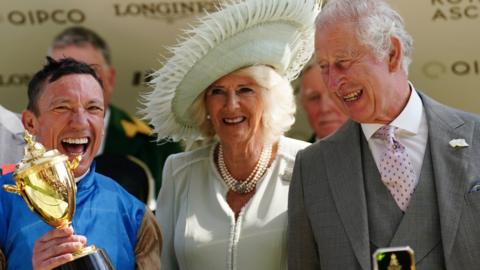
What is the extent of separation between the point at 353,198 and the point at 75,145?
82cm

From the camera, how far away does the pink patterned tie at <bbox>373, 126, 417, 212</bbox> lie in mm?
2969

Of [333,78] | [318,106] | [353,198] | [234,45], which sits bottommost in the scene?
[353,198]

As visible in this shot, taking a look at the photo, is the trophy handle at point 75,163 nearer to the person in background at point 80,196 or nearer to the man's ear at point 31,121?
the person in background at point 80,196

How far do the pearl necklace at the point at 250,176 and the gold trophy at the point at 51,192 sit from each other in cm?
90

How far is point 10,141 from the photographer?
373 centimetres

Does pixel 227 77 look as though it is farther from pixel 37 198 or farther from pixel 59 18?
pixel 59 18

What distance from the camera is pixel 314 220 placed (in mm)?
3049

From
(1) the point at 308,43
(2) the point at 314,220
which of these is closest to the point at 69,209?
(2) the point at 314,220

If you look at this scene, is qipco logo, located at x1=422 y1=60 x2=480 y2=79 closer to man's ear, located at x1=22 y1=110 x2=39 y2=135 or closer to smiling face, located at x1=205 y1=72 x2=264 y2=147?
smiling face, located at x1=205 y1=72 x2=264 y2=147

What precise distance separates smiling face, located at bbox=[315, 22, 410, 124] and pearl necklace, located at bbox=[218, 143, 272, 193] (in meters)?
0.61

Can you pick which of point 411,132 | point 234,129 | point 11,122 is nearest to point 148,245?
point 234,129

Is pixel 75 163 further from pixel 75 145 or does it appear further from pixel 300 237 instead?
pixel 300 237

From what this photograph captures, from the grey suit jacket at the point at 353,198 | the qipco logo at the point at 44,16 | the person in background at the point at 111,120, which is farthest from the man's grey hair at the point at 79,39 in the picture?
the grey suit jacket at the point at 353,198

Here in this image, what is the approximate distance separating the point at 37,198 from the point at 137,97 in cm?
255
